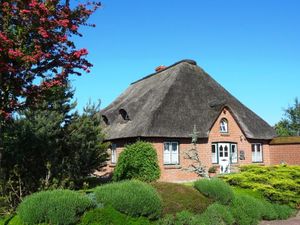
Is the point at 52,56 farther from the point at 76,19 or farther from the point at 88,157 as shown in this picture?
the point at 88,157

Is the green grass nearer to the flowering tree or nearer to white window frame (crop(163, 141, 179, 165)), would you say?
the flowering tree

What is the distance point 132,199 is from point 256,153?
77.3 ft

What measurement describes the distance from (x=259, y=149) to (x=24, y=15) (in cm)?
2674

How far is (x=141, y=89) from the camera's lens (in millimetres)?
33906

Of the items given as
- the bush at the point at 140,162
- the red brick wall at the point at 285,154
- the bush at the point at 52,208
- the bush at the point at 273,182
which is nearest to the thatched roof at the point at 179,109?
the bush at the point at 140,162

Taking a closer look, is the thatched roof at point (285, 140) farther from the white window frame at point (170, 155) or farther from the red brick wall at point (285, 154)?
the white window frame at point (170, 155)

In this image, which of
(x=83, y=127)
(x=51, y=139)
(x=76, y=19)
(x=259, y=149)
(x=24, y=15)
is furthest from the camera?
(x=259, y=149)

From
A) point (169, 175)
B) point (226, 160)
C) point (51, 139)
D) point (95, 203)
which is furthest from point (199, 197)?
point (226, 160)

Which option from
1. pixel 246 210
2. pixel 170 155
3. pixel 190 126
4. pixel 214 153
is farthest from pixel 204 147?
pixel 246 210

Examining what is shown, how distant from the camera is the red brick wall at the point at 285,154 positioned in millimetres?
29797

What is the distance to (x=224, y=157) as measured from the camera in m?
29.0

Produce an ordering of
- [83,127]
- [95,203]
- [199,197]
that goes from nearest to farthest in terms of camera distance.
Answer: [95,203] → [199,197] → [83,127]

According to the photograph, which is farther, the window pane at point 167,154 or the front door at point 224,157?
the front door at point 224,157

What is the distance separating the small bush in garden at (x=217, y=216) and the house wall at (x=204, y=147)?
40.5ft
